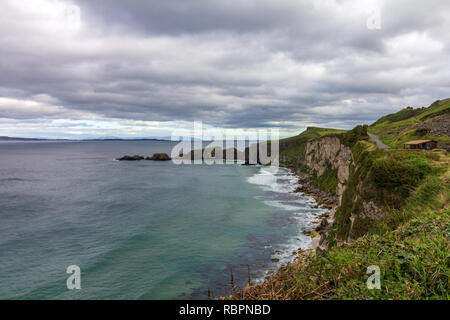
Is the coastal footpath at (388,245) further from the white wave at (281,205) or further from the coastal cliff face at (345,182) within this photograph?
the white wave at (281,205)

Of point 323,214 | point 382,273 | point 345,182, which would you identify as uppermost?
point 382,273

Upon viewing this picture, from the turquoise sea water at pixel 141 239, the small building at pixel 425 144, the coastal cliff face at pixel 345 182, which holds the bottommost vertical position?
the turquoise sea water at pixel 141 239

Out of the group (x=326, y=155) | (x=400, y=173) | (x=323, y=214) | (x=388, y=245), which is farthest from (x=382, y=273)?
(x=326, y=155)

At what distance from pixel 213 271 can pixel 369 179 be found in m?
24.1

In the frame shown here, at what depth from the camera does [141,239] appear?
46.5 meters

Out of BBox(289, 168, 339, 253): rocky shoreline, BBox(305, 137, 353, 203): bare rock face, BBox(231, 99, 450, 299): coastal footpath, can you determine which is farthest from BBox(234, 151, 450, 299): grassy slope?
BBox(305, 137, 353, 203): bare rock face

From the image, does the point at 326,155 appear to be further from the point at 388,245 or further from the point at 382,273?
the point at 382,273

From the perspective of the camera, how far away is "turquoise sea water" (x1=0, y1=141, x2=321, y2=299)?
3234 centimetres

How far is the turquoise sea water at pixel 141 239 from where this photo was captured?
32.3 m

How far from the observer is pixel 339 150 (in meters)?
90.9

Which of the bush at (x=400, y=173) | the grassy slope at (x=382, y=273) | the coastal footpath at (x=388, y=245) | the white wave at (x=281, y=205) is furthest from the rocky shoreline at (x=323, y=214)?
the grassy slope at (x=382, y=273)

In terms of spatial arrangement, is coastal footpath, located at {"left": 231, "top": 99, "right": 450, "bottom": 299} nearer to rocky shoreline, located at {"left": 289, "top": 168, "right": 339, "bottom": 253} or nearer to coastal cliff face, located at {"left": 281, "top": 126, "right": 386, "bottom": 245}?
coastal cliff face, located at {"left": 281, "top": 126, "right": 386, "bottom": 245}

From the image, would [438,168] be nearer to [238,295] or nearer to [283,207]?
[238,295]
